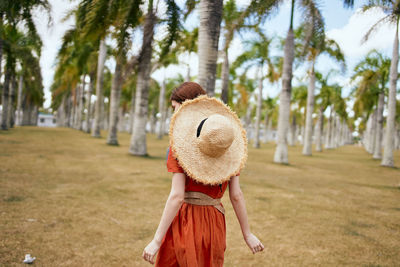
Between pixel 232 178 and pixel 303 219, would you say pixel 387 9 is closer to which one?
pixel 303 219

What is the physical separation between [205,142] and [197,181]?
0.25 metres

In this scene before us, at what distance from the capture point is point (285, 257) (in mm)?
3773

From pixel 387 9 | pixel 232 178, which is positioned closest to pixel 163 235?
pixel 232 178

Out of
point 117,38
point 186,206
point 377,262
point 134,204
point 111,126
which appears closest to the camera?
point 186,206

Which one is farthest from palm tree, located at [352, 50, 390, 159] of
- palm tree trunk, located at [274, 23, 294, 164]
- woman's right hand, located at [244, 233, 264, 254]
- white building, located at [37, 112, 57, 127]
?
Result: white building, located at [37, 112, 57, 127]

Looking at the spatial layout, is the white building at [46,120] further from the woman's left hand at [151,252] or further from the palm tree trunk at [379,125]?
the woman's left hand at [151,252]

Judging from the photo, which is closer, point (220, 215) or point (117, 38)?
point (220, 215)

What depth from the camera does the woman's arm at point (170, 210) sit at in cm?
168

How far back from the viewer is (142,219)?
4.92m

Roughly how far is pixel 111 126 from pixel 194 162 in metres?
16.1

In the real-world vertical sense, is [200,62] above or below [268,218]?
above

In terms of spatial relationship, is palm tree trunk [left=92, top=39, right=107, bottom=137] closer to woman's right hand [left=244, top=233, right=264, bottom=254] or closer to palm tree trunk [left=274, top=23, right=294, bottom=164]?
palm tree trunk [left=274, top=23, right=294, bottom=164]

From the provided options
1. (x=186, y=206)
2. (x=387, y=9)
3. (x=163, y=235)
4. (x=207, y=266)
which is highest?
(x=387, y=9)

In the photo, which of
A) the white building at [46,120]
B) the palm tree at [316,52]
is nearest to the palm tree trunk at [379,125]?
the palm tree at [316,52]
